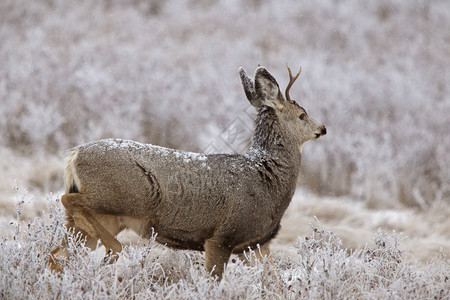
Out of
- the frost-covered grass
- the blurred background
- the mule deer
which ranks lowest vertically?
the frost-covered grass

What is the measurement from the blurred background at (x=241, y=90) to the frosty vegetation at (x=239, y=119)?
4 centimetres

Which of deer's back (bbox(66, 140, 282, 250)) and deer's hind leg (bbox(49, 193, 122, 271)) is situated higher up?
deer's back (bbox(66, 140, 282, 250))

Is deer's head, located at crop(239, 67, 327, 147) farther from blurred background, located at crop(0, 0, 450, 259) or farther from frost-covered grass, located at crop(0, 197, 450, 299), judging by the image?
blurred background, located at crop(0, 0, 450, 259)

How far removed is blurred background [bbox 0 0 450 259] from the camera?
27.8 feet

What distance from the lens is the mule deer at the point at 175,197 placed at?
3.96 metres

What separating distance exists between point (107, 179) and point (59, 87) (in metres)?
8.23

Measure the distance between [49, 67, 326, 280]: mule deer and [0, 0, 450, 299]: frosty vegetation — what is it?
219 mm

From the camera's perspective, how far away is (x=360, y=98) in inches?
489

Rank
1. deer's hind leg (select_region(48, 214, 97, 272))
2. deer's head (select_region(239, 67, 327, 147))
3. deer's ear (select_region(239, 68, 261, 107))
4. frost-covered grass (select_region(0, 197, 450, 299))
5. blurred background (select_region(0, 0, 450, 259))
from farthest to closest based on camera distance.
Answer: 1. blurred background (select_region(0, 0, 450, 259))
2. deer's ear (select_region(239, 68, 261, 107))
3. deer's head (select_region(239, 67, 327, 147))
4. deer's hind leg (select_region(48, 214, 97, 272))
5. frost-covered grass (select_region(0, 197, 450, 299))

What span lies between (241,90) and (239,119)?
3063mm

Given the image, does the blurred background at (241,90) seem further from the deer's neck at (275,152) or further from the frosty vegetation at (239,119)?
the deer's neck at (275,152)

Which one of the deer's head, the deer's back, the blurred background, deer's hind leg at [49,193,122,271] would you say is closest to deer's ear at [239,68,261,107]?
the deer's head

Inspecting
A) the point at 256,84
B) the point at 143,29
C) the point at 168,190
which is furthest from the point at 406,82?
the point at 168,190

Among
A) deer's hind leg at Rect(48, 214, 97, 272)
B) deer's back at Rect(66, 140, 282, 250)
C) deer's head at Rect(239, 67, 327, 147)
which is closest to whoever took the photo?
deer's back at Rect(66, 140, 282, 250)
